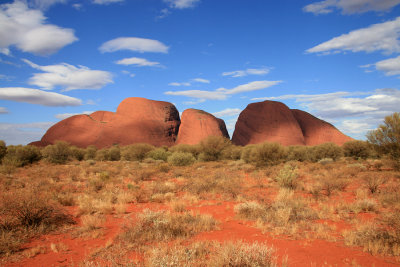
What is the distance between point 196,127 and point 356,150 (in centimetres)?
2617

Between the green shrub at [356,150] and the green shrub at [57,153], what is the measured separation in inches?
1177

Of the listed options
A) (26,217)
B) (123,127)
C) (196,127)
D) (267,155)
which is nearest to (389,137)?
(267,155)

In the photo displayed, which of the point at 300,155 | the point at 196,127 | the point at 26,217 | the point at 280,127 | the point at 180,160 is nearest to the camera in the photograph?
the point at 26,217

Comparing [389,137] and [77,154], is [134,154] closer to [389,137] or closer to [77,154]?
[77,154]

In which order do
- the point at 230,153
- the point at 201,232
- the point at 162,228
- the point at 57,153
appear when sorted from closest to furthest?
1. the point at 162,228
2. the point at 201,232
3. the point at 57,153
4. the point at 230,153

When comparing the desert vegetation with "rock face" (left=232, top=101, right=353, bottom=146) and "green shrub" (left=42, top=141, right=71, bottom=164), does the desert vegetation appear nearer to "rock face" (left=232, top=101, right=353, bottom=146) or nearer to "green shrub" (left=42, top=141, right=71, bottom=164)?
"green shrub" (left=42, top=141, right=71, bottom=164)

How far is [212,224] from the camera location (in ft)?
17.5

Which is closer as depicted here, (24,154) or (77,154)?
(24,154)

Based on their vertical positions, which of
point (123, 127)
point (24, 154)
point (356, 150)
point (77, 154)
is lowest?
point (356, 150)

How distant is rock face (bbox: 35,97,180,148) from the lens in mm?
39406

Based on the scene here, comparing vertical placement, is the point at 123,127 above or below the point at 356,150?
above

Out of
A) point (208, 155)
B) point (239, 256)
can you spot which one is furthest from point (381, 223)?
point (208, 155)

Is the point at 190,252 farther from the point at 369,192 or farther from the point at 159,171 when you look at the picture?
the point at 159,171

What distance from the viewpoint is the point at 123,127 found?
4081cm
